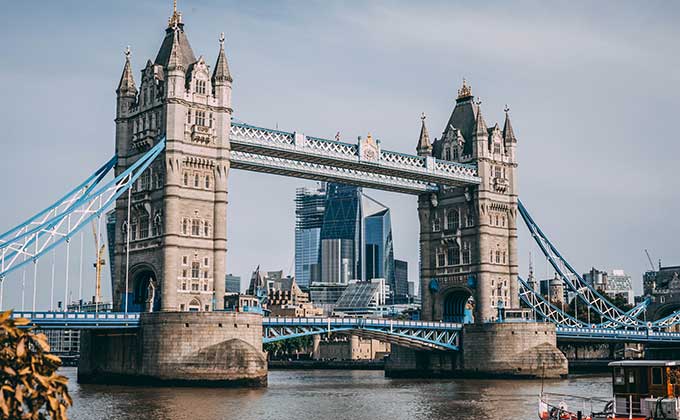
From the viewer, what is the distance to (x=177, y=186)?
82875mm

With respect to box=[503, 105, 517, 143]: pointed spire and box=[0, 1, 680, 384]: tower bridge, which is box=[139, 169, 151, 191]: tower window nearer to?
box=[0, 1, 680, 384]: tower bridge

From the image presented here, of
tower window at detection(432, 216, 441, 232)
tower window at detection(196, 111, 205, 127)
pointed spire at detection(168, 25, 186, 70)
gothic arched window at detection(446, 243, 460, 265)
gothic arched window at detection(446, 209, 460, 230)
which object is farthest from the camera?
tower window at detection(432, 216, 441, 232)

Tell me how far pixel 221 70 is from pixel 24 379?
237 feet

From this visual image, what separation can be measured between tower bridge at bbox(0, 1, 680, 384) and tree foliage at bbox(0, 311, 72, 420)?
2180 inches

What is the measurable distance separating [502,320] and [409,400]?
122ft

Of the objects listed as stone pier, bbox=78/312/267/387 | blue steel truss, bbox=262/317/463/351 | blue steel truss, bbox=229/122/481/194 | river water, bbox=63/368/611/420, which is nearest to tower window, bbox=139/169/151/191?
blue steel truss, bbox=229/122/481/194

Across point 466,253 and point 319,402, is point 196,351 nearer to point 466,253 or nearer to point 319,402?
point 319,402

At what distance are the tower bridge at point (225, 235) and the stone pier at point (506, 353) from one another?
16 cm

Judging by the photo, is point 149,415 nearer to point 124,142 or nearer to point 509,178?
point 124,142

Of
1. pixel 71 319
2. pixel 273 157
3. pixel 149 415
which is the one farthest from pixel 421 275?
pixel 149 415

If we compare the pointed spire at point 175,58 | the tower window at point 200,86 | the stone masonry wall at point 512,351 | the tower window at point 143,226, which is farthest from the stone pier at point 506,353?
the pointed spire at point 175,58

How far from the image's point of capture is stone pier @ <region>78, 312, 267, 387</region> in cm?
7556

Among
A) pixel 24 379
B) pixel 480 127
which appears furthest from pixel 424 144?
pixel 24 379

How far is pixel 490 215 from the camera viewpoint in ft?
359
